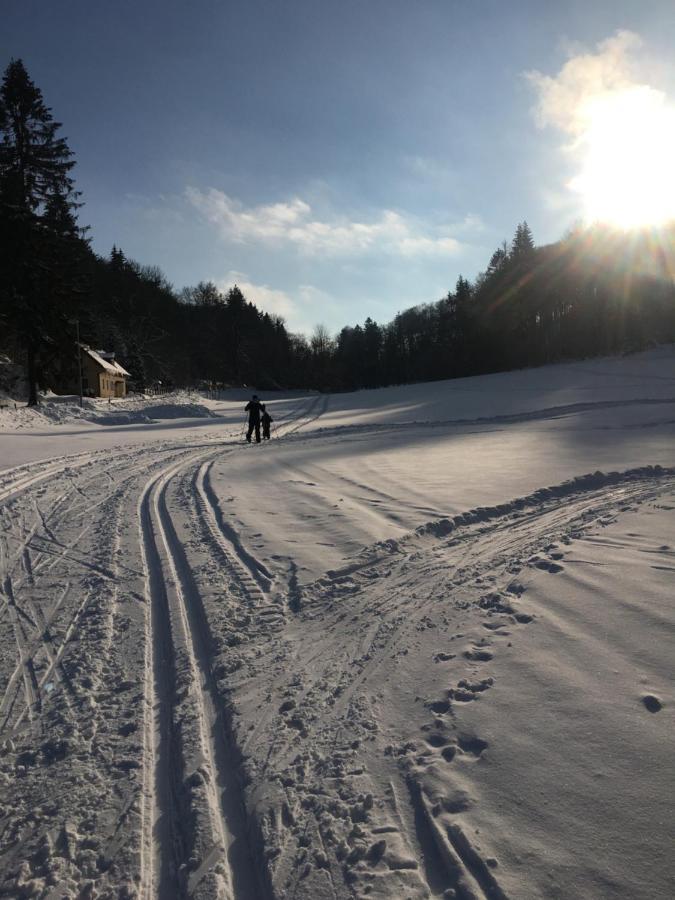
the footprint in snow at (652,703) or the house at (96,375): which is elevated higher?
the house at (96,375)

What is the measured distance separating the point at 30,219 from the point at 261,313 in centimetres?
7490

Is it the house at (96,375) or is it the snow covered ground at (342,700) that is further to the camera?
the house at (96,375)

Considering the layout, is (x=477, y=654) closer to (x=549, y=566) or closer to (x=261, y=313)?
(x=549, y=566)

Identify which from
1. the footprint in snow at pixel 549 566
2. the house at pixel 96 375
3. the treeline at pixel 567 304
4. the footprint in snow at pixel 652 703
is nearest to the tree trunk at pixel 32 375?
the house at pixel 96 375

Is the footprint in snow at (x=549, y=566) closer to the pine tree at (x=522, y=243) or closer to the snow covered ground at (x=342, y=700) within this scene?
the snow covered ground at (x=342, y=700)

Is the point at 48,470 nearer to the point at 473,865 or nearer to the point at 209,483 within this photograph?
the point at 209,483

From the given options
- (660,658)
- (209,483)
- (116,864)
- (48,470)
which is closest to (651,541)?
(660,658)

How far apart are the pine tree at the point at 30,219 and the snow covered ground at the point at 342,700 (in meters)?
21.2

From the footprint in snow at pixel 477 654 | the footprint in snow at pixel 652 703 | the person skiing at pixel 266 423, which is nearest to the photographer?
the footprint in snow at pixel 652 703

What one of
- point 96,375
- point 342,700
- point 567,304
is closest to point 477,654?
point 342,700

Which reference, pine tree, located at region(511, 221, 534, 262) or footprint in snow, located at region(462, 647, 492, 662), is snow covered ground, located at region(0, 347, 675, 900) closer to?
footprint in snow, located at region(462, 647, 492, 662)

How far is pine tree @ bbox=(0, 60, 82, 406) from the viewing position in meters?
23.7

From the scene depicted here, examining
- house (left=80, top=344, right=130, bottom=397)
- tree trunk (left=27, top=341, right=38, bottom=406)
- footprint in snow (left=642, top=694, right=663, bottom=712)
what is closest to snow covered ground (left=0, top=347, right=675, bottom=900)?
footprint in snow (left=642, top=694, right=663, bottom=712)

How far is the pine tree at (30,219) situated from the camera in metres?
23.7
